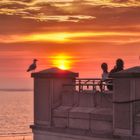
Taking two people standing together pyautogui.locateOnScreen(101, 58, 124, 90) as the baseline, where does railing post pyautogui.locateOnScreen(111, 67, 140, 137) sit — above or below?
below

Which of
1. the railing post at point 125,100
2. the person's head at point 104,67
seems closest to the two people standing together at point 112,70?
the person's head at point 104,67

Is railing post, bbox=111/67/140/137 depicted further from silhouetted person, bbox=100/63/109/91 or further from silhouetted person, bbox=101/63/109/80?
silhouetted person, bbox=101/63/109/80

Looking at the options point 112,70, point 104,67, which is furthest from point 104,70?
point 112,70

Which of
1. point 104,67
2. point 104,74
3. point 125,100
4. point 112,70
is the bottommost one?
point 125,100

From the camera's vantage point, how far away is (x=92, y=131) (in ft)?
58.4

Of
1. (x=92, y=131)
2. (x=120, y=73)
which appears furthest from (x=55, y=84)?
(x=120, y=73)

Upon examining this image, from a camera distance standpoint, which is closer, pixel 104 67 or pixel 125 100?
pixel 125 100

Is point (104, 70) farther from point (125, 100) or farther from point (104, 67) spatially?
point (125, 100)

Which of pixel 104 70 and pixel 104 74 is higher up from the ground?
pixel 104 70

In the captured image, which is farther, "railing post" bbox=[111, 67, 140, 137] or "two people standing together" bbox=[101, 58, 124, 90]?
"two people standing together" bbox=[101, 58, 124, 90]

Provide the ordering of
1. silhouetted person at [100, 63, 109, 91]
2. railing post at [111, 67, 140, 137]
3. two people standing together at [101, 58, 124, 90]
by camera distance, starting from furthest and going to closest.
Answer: silhouetted person at [100, 63, 109, 91]
two people standing together at [101, 58, 124, 90]
railing post at [111, 67, 140, 137]

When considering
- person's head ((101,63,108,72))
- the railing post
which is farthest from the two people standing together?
the railing post

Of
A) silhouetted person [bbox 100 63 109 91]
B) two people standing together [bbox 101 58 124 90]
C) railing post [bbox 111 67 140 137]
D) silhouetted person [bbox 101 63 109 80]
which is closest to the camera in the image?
railing post [bbox 111 67 140 137]

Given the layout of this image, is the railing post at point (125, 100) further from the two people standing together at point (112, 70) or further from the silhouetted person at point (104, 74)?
the silhouetted person at point (104, 74)
